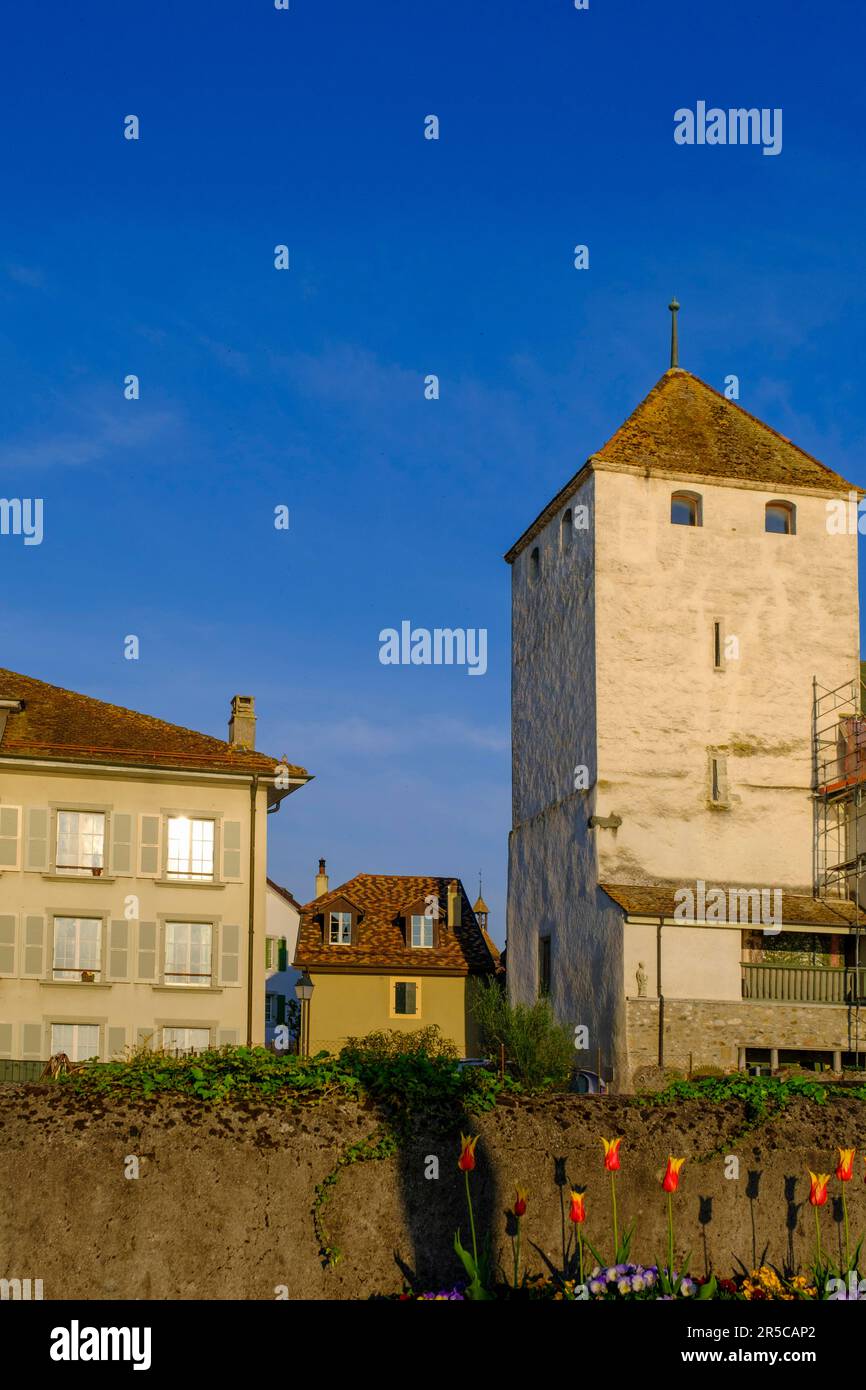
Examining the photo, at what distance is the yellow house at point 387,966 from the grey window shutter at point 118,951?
1323 cm

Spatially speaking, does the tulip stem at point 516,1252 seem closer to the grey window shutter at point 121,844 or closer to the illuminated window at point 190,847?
the grey window shutter at point 121,844

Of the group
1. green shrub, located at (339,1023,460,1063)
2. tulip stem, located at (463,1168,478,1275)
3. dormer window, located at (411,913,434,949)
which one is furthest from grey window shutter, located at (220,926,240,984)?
tulip stem, located at (463,1168,478,1275)

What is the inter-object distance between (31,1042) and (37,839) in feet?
14.7

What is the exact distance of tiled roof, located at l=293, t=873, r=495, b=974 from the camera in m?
50.4

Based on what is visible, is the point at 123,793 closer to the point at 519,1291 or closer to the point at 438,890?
the point at 438,890

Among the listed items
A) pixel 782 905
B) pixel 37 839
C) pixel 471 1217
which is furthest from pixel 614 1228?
pixel 782 905

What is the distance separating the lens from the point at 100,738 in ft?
123

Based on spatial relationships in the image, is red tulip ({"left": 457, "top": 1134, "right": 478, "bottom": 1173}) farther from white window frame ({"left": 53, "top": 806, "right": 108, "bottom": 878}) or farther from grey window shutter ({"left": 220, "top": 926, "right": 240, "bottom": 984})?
white window frame ({"left": 53, "top": 806, "right": 108, "bottom": 878})

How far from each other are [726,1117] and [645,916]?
2619 cm

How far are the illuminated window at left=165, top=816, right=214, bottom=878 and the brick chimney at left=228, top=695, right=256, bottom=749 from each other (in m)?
4.38

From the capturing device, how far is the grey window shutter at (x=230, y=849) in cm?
3722

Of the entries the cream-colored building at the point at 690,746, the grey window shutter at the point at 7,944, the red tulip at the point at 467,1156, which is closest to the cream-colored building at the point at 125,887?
the grey window shutter at the point at 7,944

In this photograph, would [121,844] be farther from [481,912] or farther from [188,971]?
[481,912]
